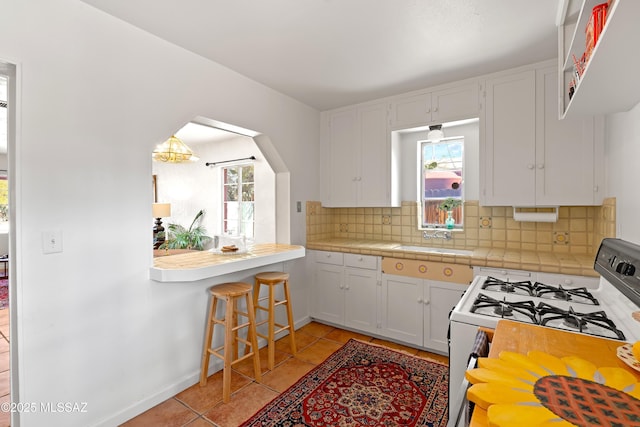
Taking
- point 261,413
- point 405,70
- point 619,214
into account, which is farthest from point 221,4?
point 619,214

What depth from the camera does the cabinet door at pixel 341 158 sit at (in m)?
3.41

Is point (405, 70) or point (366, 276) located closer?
point (405, 70)

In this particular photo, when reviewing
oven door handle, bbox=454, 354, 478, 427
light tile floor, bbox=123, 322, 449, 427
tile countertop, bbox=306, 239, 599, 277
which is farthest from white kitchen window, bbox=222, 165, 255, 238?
oven door handle, bbox=454, 354, 478, 427

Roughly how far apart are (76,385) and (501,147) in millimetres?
3333

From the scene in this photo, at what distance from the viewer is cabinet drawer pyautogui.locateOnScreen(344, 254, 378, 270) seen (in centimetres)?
299

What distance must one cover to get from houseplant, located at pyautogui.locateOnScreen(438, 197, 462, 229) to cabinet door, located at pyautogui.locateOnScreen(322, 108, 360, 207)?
36.9 inches

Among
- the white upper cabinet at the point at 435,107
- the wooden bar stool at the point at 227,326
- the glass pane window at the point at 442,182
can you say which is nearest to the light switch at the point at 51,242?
the wooden bar stool at the point at 227,326

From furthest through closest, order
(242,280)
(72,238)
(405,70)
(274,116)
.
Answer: (274,116) < (242,280) < (405,70) < (72,238)

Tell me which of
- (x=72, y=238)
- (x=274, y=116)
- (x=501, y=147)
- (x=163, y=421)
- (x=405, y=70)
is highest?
(x=405, y=70)

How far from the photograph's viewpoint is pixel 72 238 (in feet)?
5.47

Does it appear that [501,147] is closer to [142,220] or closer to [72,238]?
[142,220]

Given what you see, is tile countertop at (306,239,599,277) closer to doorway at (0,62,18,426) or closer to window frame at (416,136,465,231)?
window frame at (416,136,465,231)

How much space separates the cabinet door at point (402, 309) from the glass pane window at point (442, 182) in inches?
31.7

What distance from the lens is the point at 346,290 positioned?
3176mm
